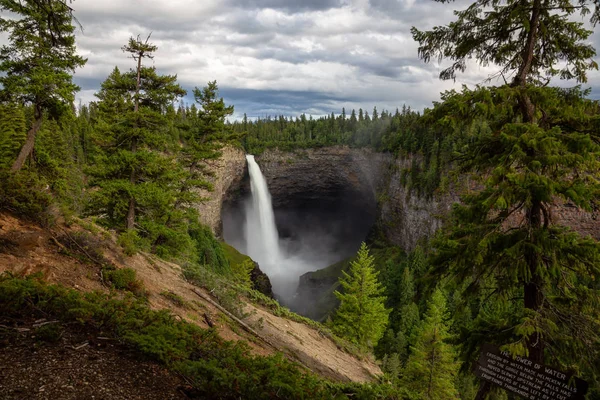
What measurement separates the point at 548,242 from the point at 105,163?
14961 mm

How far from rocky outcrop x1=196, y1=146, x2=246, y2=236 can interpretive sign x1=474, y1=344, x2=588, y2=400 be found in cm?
4338

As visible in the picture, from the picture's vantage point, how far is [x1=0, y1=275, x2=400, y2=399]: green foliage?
13.4 ft

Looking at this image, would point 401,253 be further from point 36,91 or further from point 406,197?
point 36,91

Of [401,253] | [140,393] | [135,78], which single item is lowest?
[401,253]

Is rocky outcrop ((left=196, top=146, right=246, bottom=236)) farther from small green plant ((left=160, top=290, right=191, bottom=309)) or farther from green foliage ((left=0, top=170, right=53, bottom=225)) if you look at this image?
green foliage ((left=0, top=170, right=53, bottom=225))

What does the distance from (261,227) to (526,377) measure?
65.7 m

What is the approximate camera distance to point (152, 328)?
5.05 m

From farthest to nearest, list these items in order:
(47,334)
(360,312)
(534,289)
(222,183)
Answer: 1. (222,183)
2. (360,312)
3. (534,289)
4. (47,334)

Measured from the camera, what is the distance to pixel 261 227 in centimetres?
6956

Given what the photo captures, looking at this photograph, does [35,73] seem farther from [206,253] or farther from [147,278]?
[206,253]

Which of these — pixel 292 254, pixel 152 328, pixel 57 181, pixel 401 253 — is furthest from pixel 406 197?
pixel 152 328

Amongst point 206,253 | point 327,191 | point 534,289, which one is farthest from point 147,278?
point 327,191

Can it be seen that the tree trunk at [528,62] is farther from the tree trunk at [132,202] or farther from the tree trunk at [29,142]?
the tree trunk at [132,202]

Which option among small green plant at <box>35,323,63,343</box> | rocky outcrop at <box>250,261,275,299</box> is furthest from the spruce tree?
rocky outcrop at <box>250,261,275,299</box>
